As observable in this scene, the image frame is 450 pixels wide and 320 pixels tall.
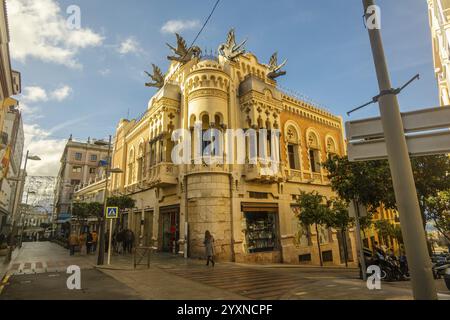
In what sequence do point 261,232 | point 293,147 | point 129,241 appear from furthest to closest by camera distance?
1. point 293,147
2. point 129,241
3. point 261,232

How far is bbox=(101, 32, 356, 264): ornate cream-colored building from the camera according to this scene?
1617cm

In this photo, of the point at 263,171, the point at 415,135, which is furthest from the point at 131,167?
the point at 415,135

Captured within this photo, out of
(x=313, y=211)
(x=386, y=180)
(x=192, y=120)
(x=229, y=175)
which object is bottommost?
(x=313, y=211)

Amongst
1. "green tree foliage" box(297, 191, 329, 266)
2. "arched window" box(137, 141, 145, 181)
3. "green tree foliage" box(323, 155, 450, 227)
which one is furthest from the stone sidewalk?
"arched window" box(137, 141, 145, 181)

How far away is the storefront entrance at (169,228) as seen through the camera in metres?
17.7

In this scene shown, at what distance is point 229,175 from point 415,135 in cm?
1353

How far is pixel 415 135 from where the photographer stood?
11.8ft

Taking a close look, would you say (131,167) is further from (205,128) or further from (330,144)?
(330,144)

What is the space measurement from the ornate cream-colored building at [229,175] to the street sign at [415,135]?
12440 mm

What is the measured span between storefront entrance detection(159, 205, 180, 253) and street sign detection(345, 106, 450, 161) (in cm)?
1487

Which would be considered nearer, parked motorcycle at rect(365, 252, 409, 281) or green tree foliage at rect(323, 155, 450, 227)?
parked motorcycle at rect(365, 252, 409, 281)

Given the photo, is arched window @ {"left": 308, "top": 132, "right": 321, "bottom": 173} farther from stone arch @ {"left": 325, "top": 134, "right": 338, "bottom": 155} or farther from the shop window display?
the shop window display
